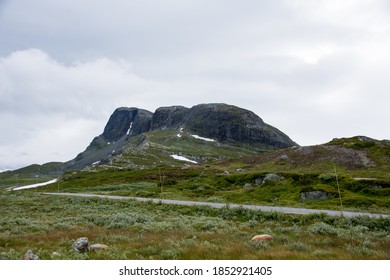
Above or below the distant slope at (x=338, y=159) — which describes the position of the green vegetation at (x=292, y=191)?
below

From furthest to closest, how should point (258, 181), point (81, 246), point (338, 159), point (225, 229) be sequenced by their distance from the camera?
1. point (338, 159)
2. point (258, 181)
3. point (225, 229)
4. point (81, 246)

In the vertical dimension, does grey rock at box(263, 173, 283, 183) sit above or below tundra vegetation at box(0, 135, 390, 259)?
above

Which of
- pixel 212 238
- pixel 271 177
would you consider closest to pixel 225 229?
pixel 212 238

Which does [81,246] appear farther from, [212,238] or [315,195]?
[315,195]

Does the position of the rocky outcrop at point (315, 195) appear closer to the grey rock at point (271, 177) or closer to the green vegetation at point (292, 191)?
the green vegetation at point (292, 191)

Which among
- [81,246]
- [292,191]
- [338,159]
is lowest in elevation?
[292,191]

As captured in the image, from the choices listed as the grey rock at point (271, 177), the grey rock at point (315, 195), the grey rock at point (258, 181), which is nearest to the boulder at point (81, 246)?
the grey rock at point (315, 195)

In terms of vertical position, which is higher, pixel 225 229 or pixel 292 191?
pixel 292 191

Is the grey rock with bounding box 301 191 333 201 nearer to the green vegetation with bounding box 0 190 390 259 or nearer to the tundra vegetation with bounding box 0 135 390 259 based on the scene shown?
the tundra vegetation with bounding box 0 135 390 259

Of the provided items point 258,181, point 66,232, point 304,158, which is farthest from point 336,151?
point 66,232

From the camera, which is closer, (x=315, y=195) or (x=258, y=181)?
(x=315, y=195)

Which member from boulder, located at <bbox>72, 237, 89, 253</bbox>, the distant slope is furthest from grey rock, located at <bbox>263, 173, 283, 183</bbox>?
boulder, located at <bbox>72, 237, 89, 253</bbox>

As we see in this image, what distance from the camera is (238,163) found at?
95812 mm
